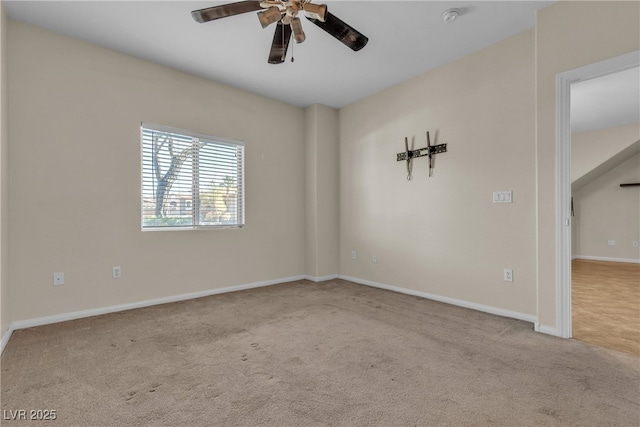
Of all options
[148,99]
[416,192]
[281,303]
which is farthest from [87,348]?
[416,192]

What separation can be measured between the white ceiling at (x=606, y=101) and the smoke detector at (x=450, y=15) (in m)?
2.03

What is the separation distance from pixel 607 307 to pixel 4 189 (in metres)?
6.03

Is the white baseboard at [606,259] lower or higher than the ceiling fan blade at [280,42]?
lower

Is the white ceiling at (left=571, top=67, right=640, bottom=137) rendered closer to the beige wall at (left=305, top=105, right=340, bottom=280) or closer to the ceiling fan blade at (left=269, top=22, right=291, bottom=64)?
the beige wall at (left=305, top=105, right=340, bottom=280)

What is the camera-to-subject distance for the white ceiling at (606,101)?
4109 mm

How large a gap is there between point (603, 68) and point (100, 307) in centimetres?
501

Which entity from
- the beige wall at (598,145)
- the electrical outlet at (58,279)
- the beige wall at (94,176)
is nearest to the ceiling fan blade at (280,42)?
the beige wall at (94,176)

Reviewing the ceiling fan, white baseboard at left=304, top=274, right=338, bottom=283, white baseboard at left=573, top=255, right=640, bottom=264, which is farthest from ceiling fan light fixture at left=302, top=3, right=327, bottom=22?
white baseboard at left=573, top=255, right=640, bottom=264

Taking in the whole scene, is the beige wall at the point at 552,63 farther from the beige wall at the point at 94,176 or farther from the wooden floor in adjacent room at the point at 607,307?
the beige wall at the point at 94,176

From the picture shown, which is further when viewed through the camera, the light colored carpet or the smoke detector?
the smoke detector

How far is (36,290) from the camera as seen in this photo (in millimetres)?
2957

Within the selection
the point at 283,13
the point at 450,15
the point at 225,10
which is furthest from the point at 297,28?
the point at 450,15

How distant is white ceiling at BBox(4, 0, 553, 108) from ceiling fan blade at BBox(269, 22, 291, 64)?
49cm

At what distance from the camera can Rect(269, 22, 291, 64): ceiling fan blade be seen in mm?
Result: 2435
